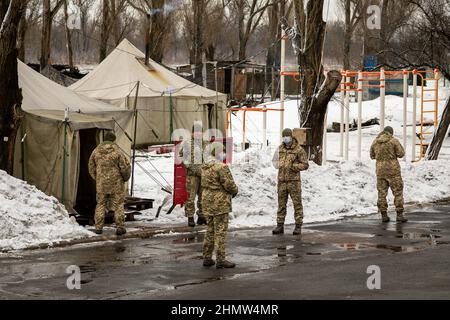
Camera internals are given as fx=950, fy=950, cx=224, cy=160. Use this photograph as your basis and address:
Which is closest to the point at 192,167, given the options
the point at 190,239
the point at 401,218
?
the point at 190,239

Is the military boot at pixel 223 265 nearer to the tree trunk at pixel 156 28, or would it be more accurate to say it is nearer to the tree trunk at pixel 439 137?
the tree trunk at pixel 439 137

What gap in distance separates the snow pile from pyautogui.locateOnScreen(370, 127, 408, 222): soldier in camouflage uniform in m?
6.10

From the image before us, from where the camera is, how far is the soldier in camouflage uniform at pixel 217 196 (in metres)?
12.8

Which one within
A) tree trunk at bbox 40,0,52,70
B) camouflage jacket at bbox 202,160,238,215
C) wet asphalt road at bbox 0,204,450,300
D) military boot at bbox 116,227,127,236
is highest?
tree trunk at bbox 40,0,52,70

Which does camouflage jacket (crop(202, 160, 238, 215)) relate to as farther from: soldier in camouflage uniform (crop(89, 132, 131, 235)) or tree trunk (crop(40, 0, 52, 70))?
tree trunk (crop(40, 0, 52, 70))

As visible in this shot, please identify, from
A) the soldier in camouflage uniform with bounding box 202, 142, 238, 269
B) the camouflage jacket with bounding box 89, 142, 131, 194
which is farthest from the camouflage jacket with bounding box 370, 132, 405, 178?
the soldier in camouflage uniform with bounding box 202, 142, 238, 269

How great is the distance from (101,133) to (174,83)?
16.4 meters

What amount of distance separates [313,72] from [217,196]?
1281cm

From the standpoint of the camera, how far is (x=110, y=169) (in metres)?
16.4

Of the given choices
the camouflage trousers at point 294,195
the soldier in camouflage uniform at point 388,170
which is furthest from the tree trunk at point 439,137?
the camouflage trousers at point 294,195

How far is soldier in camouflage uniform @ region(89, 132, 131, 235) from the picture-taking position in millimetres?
16375

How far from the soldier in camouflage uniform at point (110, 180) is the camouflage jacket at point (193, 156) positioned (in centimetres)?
158

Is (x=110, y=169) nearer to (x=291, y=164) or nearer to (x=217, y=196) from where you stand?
(x=291, y=164)
